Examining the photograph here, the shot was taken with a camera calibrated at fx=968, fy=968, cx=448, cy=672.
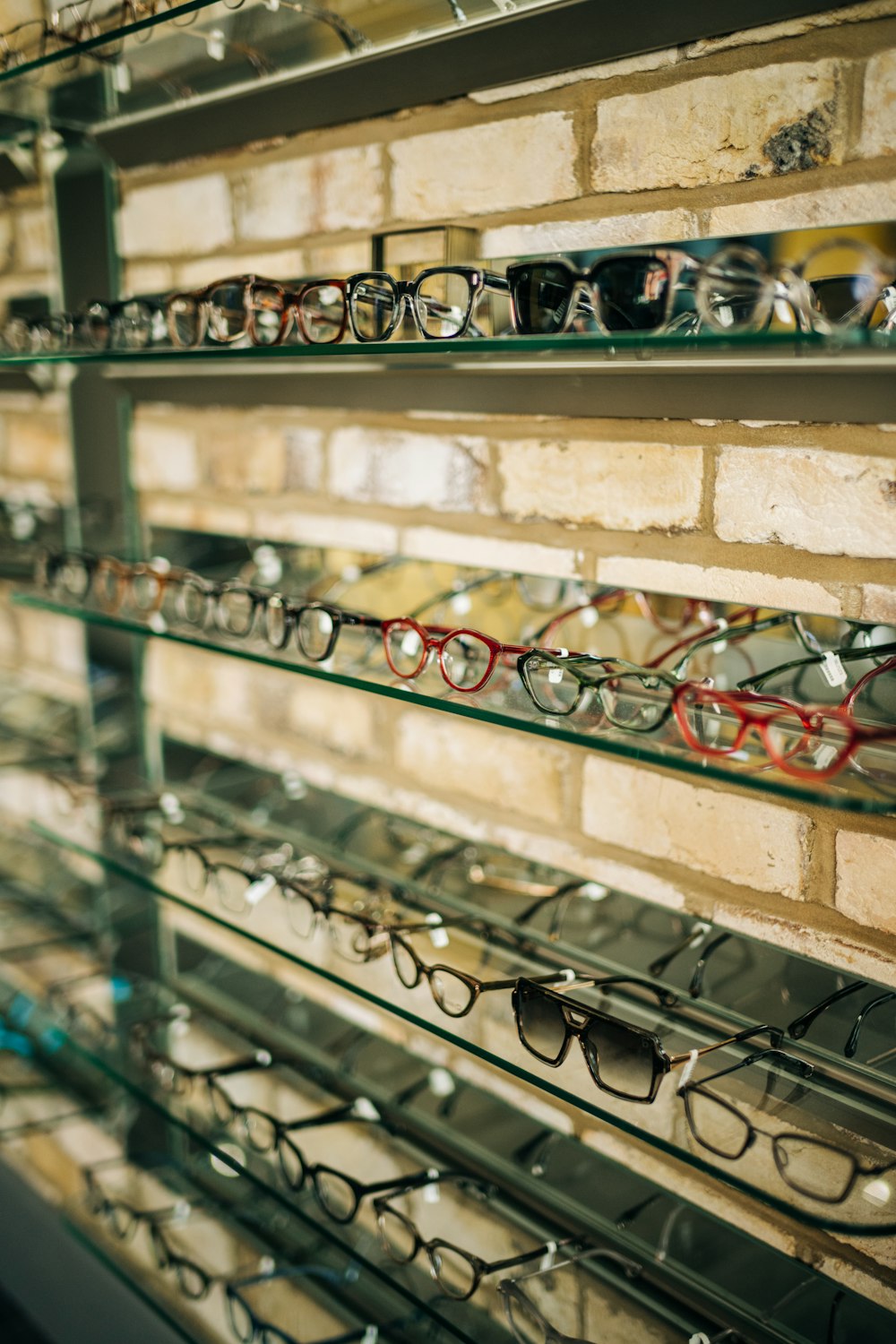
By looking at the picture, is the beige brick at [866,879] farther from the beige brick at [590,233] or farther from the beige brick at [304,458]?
the beige brick at [304,458]

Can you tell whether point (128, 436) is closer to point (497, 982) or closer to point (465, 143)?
point (465, 143)

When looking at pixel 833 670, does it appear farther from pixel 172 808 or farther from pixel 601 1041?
pixel 172 808

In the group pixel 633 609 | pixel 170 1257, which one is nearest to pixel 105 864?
pixel 170 1257

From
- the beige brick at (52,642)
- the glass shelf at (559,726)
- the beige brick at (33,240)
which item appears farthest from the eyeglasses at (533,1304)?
the beige brick at (33,240)

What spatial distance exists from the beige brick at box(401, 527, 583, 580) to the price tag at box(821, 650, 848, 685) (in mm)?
244

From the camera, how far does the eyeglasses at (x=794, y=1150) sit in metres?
0.66

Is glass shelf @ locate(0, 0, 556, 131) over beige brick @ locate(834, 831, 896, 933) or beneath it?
over

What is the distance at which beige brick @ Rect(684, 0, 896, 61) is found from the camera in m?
0.64

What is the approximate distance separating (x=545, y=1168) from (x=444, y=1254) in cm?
12

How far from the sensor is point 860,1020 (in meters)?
0.74

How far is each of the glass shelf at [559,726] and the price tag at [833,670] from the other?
10 centimetres

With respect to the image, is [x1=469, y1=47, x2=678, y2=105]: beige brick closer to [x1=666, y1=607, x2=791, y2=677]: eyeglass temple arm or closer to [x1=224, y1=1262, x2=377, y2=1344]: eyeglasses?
[x1=666, y1=607, x2=791, y2=677]: eyeglass temple arm

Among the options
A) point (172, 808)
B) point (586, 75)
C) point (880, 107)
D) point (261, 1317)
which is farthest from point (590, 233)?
point (261, 1317)

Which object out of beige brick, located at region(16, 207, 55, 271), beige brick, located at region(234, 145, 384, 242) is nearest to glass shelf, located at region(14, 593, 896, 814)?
beige brick, located at region(234, 145, 384, 242)
